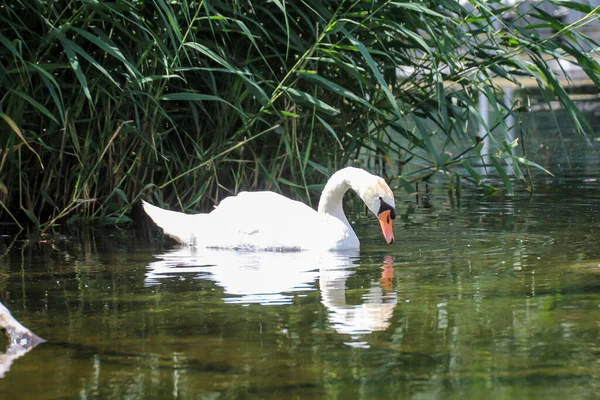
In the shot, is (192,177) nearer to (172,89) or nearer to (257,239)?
(172,89)

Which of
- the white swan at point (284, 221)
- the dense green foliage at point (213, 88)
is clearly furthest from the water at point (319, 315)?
the dense green foliage at point (213, 88)

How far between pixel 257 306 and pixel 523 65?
2944 millimetres

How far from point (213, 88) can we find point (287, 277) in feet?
5.46

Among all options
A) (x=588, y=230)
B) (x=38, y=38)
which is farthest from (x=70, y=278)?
(x=588, y=230)

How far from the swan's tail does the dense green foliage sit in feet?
0.84

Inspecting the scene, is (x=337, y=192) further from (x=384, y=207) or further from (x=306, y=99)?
(x=306, y=99)

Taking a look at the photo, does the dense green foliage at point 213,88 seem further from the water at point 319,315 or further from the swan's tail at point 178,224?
the water at point 319,315

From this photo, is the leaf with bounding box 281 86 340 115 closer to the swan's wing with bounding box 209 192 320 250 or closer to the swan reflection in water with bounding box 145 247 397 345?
the swan's wing with bounding box 209 192 320 250

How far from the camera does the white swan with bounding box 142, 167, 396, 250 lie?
618cm

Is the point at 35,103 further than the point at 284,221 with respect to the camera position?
No

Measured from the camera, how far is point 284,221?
6285 mm

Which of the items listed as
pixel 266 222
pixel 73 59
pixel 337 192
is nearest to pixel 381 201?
pixel 337 192

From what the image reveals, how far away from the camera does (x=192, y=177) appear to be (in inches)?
292

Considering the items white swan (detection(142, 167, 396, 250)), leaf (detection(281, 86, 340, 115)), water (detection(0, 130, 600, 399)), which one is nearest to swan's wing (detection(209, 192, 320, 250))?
white swan (detection(142, 167, 396, 250))
